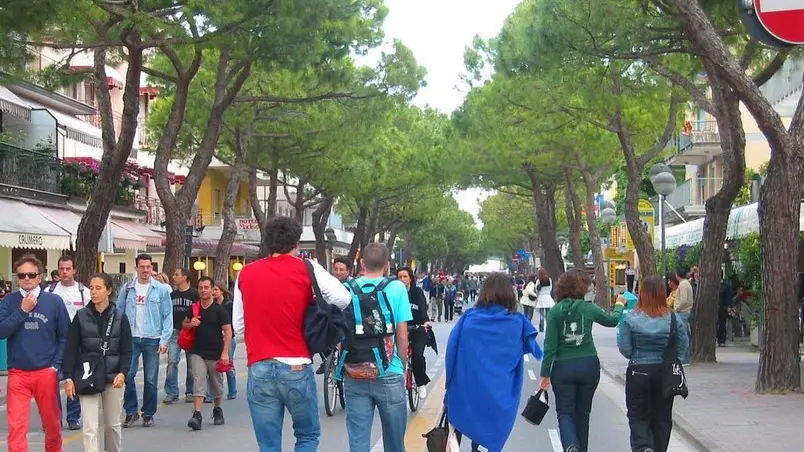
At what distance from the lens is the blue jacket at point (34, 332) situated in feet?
29.5

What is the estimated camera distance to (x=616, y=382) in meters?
18.1

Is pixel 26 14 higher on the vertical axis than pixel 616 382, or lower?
higher

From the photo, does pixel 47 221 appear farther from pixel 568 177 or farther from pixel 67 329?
pixel 568 177

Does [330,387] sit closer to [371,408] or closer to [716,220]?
[371,408]

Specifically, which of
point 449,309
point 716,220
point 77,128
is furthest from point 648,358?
point 449,309

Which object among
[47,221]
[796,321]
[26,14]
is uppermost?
[26,14]

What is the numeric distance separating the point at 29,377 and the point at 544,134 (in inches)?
934

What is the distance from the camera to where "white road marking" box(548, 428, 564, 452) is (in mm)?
10855

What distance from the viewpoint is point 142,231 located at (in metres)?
35.8

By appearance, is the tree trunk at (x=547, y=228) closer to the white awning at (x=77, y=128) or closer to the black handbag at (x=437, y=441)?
the white awning at (x=77, y=128)

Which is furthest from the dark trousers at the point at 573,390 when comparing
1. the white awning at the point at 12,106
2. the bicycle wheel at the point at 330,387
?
the white awning at the point at 12,106

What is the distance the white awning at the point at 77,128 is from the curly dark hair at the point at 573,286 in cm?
2471

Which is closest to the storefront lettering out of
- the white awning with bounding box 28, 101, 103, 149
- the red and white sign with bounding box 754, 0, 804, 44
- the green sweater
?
the white awning with bounding box 28, 101, 103, 149

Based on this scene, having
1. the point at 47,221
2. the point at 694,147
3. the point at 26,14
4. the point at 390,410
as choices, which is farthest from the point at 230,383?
the point at 694,147
